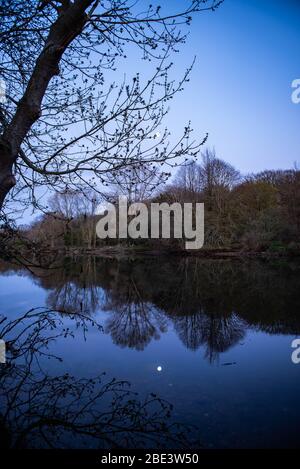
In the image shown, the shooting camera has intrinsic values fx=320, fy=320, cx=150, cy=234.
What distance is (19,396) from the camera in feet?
13.0

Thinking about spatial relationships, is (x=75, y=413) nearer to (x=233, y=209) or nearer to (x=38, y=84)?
(x=38, y=84)

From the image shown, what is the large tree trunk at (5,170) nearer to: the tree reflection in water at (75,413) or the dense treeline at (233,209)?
the tree reflection in water at (75,413)

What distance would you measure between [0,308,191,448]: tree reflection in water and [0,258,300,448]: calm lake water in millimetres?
12

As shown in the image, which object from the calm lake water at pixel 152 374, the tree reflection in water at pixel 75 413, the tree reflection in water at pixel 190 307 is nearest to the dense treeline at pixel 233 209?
the tree reflection in water at pixel 190 307

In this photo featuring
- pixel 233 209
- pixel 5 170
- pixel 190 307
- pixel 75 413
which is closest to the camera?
pixel 5 170

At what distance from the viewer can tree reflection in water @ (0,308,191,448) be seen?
3055 mm

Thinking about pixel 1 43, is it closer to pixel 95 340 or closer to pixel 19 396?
pixel 19 396

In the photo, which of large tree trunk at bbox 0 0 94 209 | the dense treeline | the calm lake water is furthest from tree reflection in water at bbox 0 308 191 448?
the dense treeline

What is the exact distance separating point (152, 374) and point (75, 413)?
1448 millimetres

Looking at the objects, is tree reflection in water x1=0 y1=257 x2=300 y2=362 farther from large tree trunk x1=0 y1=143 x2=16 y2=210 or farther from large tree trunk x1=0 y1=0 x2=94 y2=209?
large tree trunk x1=0 y1=0 x2=94 y2=209

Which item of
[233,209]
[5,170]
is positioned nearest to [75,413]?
[5,170]

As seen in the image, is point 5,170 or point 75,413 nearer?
point 5,170

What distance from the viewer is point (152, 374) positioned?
15.4ft
